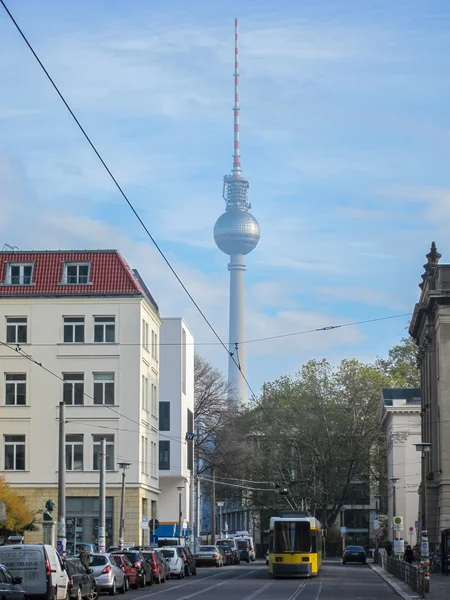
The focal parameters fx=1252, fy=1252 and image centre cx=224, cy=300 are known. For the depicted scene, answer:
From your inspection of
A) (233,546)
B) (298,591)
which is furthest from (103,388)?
(298,591)

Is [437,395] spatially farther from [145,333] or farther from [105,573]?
[105,573]

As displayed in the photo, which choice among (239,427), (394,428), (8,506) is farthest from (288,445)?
(8,506)

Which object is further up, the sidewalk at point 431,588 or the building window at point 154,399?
the building window at point 154,399

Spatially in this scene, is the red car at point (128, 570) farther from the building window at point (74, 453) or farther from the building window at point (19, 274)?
the building window at point (19, 274)

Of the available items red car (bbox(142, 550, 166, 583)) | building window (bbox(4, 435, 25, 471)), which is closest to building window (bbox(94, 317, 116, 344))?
building window (bbox(4, 435, 25, 471))

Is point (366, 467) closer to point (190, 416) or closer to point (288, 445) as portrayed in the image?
point (288, 445)

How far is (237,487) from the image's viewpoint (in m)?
94.2

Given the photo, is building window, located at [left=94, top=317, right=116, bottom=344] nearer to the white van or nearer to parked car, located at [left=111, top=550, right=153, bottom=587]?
parked car, located at [left=111, top=550, right=153, bottom=587]

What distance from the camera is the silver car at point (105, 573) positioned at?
38562mm

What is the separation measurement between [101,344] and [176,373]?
16140mm

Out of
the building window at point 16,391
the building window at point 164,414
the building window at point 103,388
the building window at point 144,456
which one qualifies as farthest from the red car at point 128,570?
the building window at point 164,414

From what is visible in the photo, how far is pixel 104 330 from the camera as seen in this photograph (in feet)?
225

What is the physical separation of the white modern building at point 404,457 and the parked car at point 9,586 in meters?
74.7

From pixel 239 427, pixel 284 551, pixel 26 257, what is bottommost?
pixel 284 551
